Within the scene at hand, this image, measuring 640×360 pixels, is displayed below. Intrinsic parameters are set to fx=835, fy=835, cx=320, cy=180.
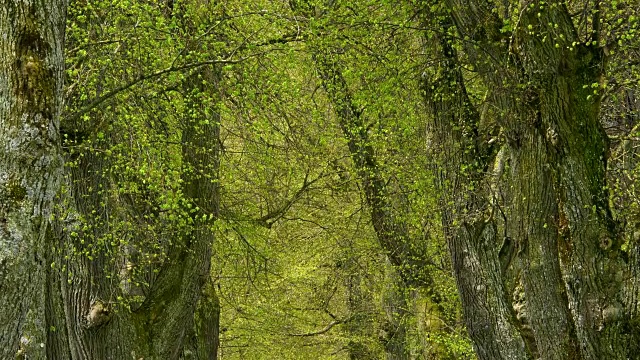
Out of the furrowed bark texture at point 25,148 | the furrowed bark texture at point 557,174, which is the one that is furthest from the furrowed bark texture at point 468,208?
the furrowed bark texture at point 25,148

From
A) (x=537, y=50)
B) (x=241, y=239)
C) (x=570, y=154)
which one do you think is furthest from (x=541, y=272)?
(x=241, y=239)

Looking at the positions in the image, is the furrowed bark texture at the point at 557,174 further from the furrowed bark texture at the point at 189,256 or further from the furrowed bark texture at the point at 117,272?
the furrowed bark texture at the point at 189,256

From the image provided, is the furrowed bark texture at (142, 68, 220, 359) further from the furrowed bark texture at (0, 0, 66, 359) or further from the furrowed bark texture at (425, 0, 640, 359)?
the furrowed bark texture at (0, 0, 66, 359)

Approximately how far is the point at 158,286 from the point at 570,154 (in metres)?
5.39

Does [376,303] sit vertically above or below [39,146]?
above

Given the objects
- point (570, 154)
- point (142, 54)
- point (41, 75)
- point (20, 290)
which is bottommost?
point (20, 290)

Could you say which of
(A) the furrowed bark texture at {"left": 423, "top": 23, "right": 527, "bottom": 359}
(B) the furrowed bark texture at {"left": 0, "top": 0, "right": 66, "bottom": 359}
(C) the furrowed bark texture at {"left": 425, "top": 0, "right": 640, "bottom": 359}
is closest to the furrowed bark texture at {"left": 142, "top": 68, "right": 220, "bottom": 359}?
(A) the furrowed bark texture at {"left": 423, "top": 23, "right": 527, "bottom": 359}

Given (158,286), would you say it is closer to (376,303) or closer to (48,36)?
(48,36)

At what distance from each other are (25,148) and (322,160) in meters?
8.82

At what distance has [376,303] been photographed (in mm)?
18516

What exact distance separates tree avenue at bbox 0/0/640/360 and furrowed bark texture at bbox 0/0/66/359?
0.03 feet

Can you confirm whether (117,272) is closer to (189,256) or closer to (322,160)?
(189,256)

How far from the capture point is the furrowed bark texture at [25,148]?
14.3 ft

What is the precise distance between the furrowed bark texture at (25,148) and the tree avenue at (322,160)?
0.03 ft
